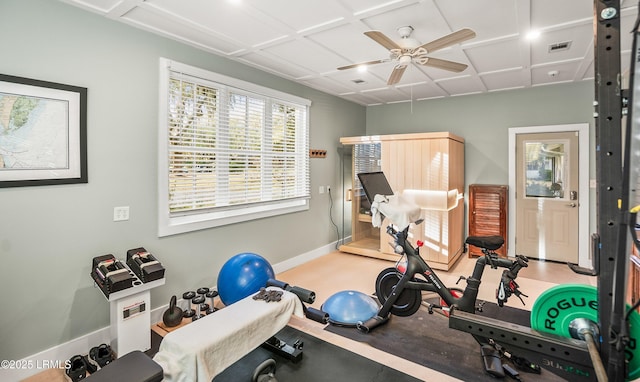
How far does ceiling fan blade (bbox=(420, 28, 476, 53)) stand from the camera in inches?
89.1

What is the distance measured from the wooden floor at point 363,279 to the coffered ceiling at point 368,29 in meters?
2.76

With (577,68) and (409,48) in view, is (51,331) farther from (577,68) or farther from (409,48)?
(577,68)

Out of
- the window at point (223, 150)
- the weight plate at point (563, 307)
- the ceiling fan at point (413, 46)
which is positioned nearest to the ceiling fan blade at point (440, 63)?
the ceiling fan at point (413, 46)

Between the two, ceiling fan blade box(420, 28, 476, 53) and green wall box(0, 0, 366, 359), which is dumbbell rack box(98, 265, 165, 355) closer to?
green wall box(0, 0, 366, 359)

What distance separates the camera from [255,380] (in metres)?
2.18

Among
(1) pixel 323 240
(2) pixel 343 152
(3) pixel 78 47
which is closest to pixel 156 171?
(3) pixel 78 47

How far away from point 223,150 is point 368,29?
205cm

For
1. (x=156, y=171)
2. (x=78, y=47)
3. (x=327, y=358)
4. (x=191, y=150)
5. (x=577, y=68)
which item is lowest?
(x=327, y=358)

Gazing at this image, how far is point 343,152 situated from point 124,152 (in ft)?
12.3

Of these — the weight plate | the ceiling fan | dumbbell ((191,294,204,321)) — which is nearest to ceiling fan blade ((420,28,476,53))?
the ceiling fan

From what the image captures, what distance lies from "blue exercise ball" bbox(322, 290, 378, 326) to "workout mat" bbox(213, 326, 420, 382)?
380 millimetres

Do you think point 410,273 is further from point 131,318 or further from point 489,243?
point 131,318

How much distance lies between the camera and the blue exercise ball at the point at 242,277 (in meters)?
3.07

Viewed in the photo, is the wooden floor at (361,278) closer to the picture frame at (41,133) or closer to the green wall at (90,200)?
the green wall at (90,200)
